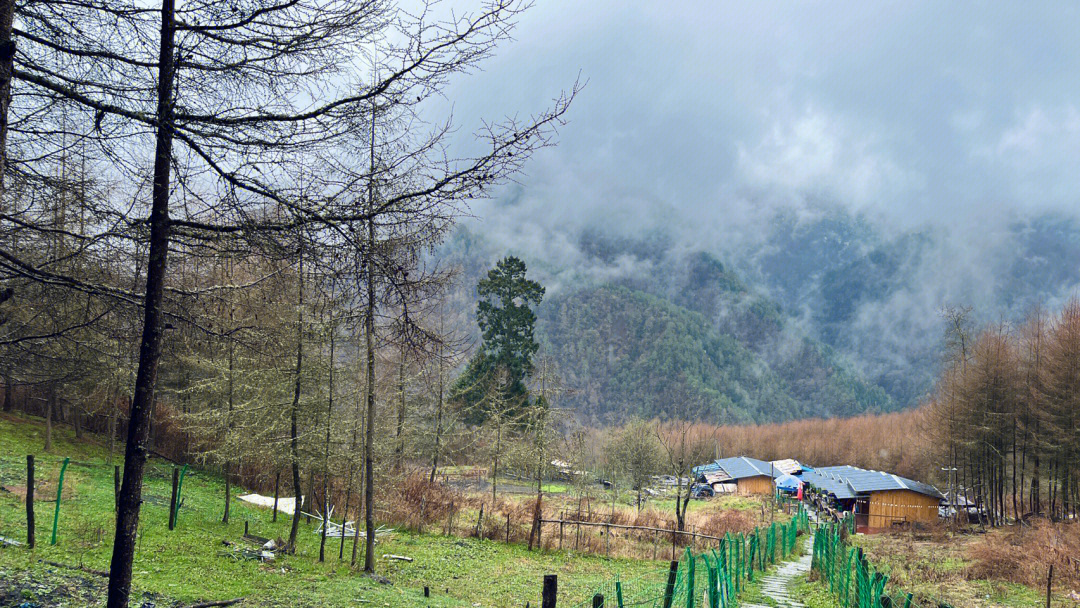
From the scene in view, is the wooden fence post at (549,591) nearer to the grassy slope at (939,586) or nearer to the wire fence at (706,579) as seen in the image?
the wire fence at (706,579)

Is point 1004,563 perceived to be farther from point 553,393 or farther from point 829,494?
point 829,494

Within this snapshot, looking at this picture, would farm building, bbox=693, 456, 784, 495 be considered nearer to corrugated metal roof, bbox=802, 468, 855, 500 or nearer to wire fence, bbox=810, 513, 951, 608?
corrugated metal roof, bbox=802, 468, 855, 500

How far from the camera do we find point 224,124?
484 cm

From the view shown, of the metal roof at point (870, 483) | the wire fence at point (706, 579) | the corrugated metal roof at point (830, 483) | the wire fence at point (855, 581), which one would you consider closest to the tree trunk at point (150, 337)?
the wire fence at point (706, 579)

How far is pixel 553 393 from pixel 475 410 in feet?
A: 94.3

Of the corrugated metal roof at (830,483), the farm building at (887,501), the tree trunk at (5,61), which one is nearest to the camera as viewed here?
the tree trunk at (5,61)

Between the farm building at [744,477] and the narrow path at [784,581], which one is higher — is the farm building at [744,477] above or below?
below

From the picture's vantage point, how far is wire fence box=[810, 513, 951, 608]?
1046cm

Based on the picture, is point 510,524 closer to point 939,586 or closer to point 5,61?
point 939,586

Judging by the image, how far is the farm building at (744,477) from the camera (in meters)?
71.9

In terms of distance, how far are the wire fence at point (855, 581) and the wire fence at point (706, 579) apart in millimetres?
1867

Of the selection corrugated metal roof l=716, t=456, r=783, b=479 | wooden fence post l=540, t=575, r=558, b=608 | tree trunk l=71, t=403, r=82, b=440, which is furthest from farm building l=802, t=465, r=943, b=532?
tree trunk l=71, t=403, r=82, b=440

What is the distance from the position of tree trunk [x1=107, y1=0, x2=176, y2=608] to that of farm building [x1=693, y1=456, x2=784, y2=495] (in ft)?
223

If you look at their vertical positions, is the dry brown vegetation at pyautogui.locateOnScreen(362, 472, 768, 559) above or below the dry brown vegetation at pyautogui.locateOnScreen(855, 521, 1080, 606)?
below
